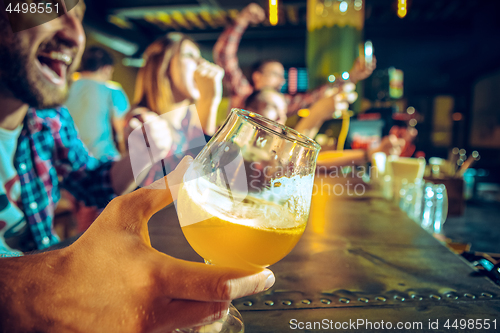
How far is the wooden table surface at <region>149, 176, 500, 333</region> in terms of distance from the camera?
517 mm

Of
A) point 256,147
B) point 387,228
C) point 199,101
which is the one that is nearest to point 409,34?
point 199,101

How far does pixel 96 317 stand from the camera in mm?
358

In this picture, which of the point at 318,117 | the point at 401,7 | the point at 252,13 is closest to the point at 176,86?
the point at 252,13

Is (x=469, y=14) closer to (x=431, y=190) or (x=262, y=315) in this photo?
(x=431, y=190)

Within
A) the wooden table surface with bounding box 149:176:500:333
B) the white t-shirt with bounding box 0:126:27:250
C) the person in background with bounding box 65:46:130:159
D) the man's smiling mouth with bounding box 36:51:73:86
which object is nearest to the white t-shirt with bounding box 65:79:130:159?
the person in background with bounding box 65:46:130:159

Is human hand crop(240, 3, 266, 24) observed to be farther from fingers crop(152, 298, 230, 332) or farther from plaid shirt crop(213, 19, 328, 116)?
fingers crop(152, 298, 230, 332)

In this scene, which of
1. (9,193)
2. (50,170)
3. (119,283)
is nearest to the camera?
(119,283)

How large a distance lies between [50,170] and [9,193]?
18 cm

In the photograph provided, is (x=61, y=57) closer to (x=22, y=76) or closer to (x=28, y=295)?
(x=22, y=76)

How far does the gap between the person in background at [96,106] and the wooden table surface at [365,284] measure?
217cm

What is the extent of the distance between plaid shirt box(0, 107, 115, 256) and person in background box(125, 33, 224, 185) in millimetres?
782

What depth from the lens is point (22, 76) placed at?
4.30 feet

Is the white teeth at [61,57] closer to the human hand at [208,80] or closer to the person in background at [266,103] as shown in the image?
the human hand at [208,80]

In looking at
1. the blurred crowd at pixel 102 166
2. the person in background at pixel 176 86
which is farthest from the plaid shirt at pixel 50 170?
the person in background at pixel 176 86
